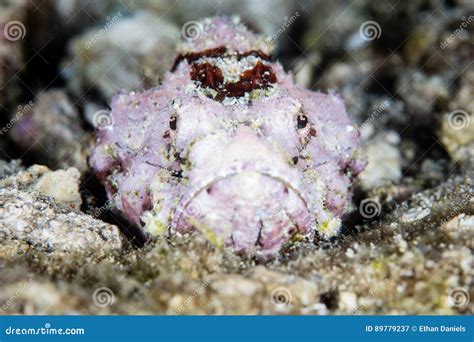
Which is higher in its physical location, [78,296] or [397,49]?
[397,49]

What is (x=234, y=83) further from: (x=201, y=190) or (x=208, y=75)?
(x=201, y=190)

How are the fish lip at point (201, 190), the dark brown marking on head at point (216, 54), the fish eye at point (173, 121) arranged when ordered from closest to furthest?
the fish lip at point (201, 190), the fish eye at point (173, 121), the dark brown marking on head at point (216, 54)

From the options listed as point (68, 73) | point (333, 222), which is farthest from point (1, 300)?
point (68, 73)

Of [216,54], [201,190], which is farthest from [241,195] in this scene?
[216,54]

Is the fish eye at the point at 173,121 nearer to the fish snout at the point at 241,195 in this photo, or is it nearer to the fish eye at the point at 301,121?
the fish snout at the point at 241,195

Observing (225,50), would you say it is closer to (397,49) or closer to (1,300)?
(1,300)

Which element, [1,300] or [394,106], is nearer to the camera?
[1,300]

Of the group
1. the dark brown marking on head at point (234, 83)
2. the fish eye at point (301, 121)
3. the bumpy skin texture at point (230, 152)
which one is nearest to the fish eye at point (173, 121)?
the bumpy skin texture at point (230, 152)
